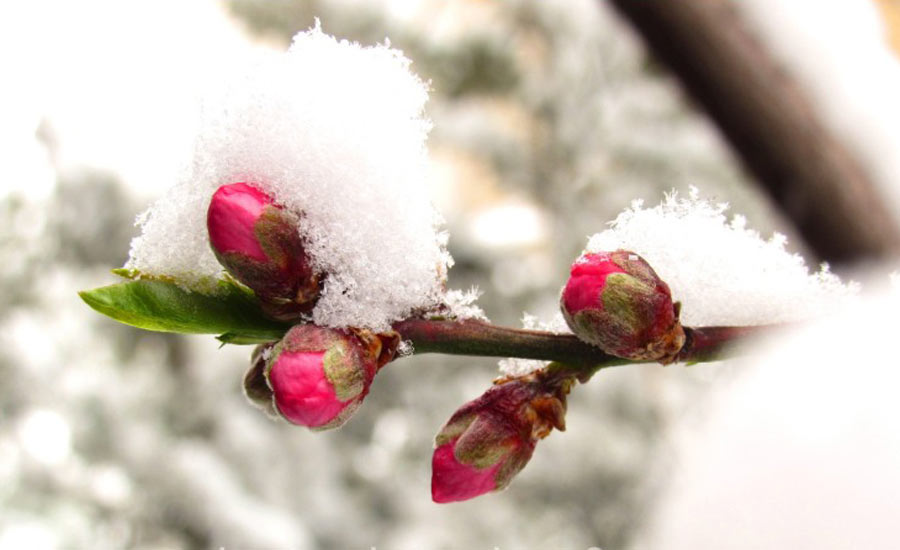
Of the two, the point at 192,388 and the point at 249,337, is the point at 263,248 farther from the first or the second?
the point at 192,388

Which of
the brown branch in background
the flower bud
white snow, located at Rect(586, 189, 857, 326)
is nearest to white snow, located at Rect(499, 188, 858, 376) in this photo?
white snow, located at Rect(586, 189, 857, 326)

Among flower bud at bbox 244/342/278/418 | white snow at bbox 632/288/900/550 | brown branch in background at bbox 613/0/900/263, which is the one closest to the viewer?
white snow at bbox 632/288/900/550

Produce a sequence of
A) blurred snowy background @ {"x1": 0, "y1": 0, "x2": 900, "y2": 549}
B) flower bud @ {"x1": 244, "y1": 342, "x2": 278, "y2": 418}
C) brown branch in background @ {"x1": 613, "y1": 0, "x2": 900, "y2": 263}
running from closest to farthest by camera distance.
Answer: flower bud @ {"x1": 244, "y1": 342, "x2": 278, "y2": 418} < brown branch in background @ {"x1": 613, "y1": 0, "x2": 900, "y2": 263} < blurred snowy background @ {"x1": 0, "y1": 0, "x2": 900, "y2": 549}

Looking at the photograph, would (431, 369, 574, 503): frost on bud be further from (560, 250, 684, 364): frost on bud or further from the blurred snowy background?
the blurred snowy background

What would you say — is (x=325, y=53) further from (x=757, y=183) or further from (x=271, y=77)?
(x=757, y=183)

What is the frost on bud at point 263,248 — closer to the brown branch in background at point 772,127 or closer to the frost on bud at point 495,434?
the frost on bud at point 495,434

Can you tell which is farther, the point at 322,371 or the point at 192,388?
the point at 192,388

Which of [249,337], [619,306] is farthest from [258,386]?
[619,306]

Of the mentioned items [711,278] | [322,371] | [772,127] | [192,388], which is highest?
[772,127]
